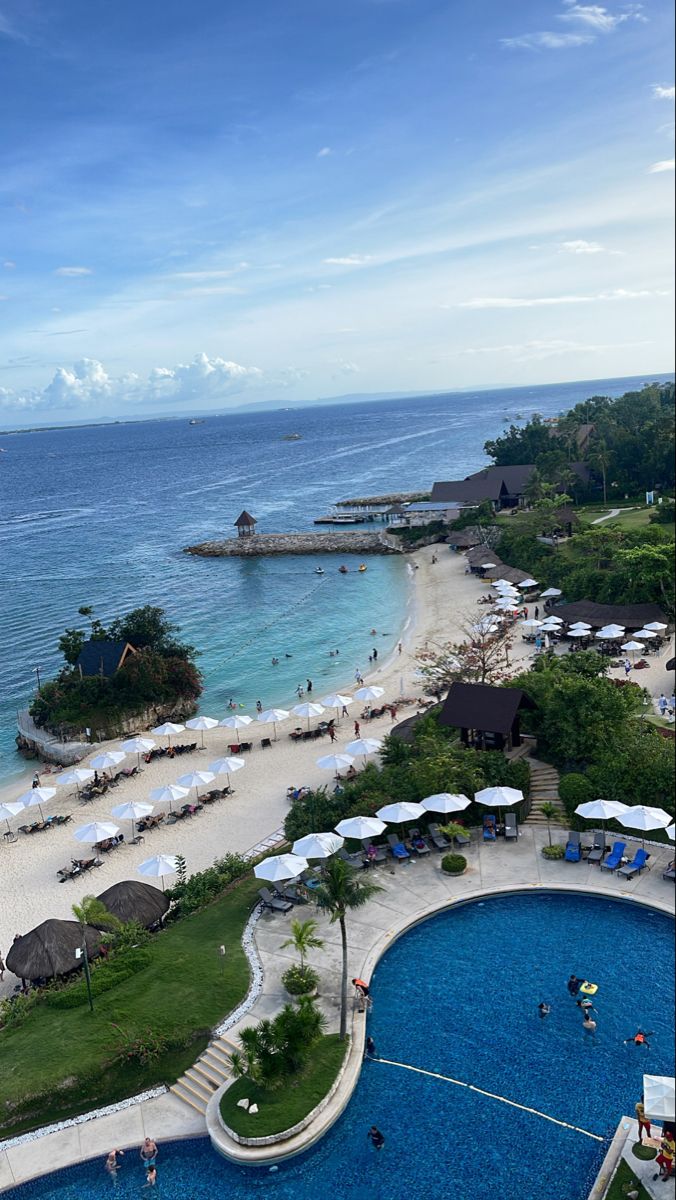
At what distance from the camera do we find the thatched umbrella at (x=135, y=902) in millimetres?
21252

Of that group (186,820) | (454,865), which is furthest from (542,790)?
(186,820)

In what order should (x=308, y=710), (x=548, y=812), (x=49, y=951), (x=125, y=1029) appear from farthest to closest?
(x=308, y=710) < (x=548, y=812) < (x=49, y=951) < (x=125, y=1029)

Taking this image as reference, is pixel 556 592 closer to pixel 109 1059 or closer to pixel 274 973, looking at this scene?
pixel 274 973

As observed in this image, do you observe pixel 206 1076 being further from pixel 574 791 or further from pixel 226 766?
pixel 226 766

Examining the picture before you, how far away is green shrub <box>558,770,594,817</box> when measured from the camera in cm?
2331

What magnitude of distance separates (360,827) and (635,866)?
740 cm

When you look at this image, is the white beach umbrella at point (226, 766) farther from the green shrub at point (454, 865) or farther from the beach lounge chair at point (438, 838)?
the green shrub at point (454, 865)

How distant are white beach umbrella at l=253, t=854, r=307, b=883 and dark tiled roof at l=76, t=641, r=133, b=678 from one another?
22.0 metres

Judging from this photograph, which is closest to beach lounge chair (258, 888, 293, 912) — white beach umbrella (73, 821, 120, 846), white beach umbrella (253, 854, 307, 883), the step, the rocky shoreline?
white beach umbrella (253, 854, 307, 883)

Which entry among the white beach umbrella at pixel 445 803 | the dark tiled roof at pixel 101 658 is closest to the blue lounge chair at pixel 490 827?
the white beach umbrella at pixel 445 803

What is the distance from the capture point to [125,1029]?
56.6 ft

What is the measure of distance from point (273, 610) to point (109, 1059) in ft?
145

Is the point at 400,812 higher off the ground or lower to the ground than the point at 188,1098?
higher

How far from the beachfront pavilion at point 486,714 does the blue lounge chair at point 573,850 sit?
4823 mm
